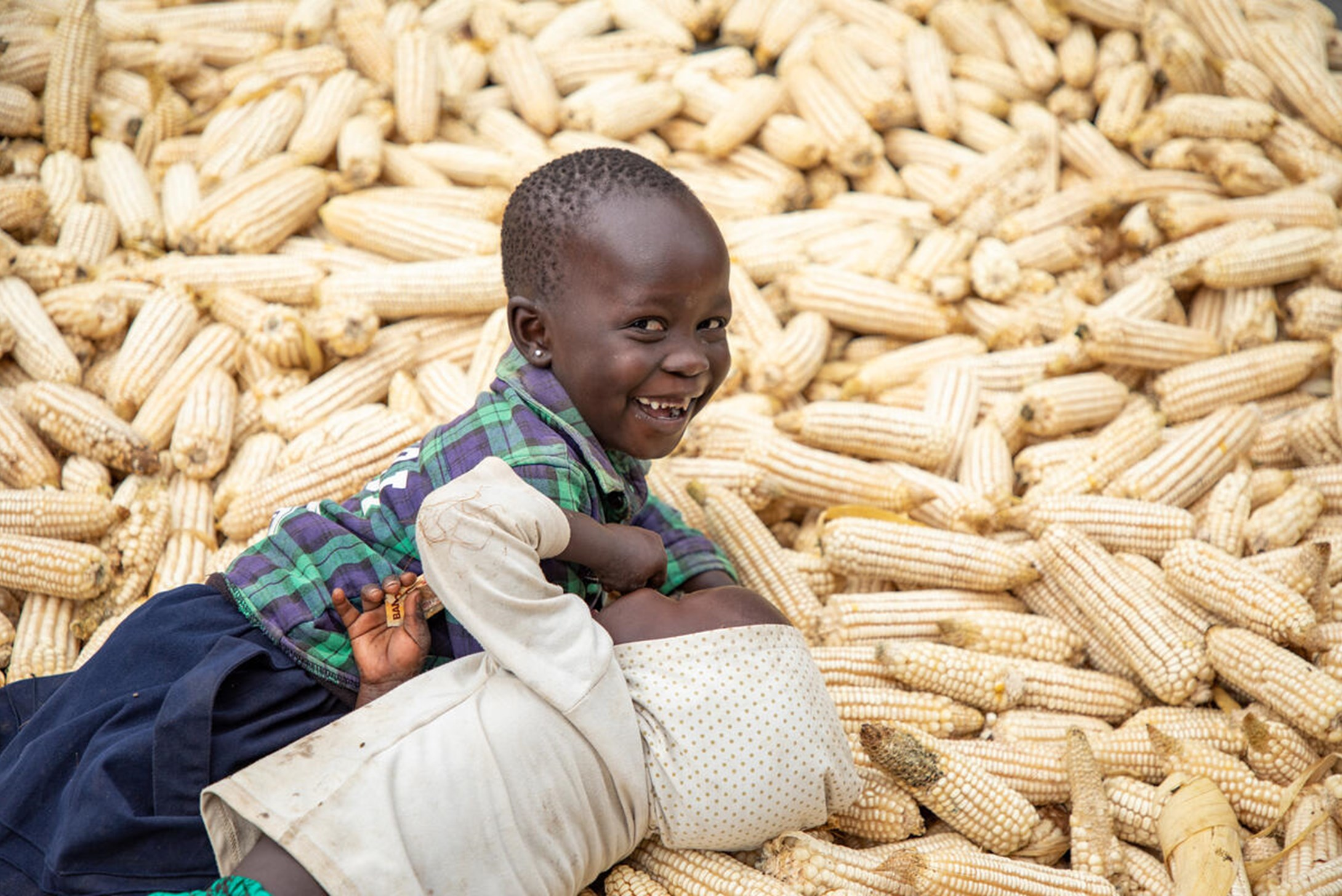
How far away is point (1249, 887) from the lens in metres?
2.47

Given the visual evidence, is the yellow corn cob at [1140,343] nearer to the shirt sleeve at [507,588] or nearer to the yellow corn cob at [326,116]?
the shirt sleeve at [507,588]

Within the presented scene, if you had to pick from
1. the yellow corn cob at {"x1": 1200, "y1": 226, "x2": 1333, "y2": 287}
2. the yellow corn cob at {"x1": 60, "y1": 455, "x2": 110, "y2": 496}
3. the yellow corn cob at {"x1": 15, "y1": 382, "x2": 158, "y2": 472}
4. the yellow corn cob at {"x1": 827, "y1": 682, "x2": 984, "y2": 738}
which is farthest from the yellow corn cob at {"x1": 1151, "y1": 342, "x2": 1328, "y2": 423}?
the yellow corn cob at {"x1": 60, "y1": 455, "x2": 110, "y2": 496}

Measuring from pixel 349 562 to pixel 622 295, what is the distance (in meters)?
0.90

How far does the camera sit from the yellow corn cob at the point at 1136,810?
8.66 feet

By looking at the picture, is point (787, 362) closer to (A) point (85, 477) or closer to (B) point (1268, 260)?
(B) point (1268, 260)

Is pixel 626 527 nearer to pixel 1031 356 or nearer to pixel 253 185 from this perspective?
pixel 1031 356

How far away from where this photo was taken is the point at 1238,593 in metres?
3.05

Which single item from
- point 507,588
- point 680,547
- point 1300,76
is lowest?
point 680,547

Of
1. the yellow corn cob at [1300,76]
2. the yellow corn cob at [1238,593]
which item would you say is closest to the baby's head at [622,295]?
the yellow corn cob at [1238,593]

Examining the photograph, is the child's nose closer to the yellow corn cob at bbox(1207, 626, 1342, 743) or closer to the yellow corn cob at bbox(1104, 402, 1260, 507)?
the yellow corn cob at bbox(1207, 626, 1342, 743)

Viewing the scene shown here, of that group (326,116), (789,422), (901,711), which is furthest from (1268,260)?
(326,116)

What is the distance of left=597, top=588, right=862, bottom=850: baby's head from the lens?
7.46 feet

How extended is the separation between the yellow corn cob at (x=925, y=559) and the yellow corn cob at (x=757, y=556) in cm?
16

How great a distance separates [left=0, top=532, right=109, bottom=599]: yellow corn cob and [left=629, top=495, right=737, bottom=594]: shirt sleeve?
166 cm
